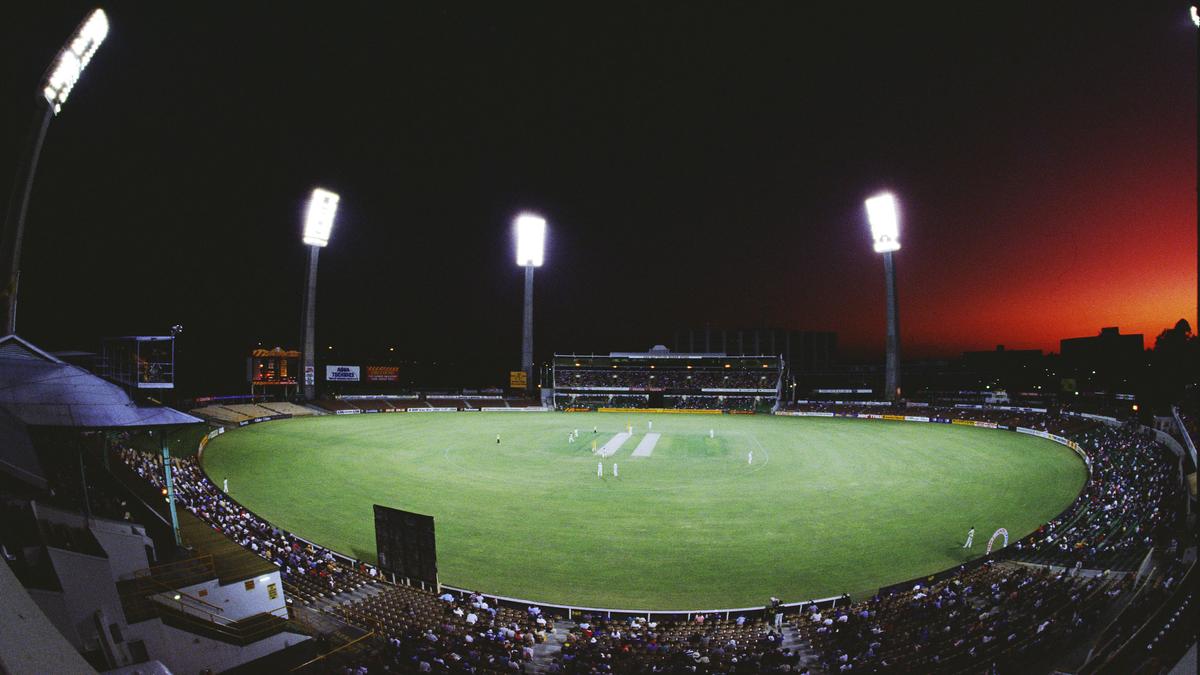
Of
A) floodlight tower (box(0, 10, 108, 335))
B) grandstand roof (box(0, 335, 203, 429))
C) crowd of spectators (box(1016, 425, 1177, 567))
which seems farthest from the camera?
floodlight tower (box(0, 10, 108, 335))

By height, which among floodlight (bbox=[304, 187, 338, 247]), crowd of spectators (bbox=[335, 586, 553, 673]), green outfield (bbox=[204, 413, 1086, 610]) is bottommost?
green outfield (bbox=[204, 413, 1086, 610])

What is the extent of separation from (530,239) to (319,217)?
2809 cm

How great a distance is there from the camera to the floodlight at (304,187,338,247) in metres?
61.4

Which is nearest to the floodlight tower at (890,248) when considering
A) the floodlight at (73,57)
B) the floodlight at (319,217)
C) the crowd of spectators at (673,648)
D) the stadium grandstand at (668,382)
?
the stadium grandstand at (668,382)

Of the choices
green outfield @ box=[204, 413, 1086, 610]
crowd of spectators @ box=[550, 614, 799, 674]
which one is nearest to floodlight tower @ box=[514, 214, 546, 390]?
green outfield @ box=[204, 413, 1086, 610]

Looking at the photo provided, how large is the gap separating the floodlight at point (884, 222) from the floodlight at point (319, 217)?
6622cm

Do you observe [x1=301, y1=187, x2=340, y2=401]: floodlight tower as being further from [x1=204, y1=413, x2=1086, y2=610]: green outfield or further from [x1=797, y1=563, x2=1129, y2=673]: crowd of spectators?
[x1=797, y1=563, x2=1129, y2=673]: crowd of spectators

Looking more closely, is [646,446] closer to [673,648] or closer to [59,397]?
[673,648]

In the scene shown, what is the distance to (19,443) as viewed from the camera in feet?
28.9

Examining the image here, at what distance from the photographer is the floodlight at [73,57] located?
69.8ft

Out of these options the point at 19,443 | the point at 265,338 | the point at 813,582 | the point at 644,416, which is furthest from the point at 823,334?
the point at 19,443

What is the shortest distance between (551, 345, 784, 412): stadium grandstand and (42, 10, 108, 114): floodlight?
6265 centimetres

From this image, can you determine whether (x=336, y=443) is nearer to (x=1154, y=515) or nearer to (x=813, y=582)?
(x=813, y=582)

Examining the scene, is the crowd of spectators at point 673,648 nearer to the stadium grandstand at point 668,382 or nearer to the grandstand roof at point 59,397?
the grandstand roof at point 59,397
